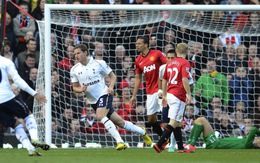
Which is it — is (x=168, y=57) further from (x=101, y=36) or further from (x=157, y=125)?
(x=101, y=36)

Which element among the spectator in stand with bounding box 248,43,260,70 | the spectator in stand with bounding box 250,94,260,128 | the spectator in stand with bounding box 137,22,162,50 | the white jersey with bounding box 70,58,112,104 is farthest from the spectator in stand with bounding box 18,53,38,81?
the spectator in stand with bounding box 250,94,260,128

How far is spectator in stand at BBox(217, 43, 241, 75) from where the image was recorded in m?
18.4

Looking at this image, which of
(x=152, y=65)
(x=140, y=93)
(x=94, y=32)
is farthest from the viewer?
(x=94, y=32)

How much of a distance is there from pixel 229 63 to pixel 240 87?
1.88 feet

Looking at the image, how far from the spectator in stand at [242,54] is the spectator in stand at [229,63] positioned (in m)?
0.07

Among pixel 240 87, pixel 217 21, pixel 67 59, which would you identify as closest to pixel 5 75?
pixel 67 59

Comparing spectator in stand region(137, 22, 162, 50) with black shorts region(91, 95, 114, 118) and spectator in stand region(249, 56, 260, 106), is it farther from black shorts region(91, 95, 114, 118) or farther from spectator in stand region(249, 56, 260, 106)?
black shorts region(91, 95, 114, 118)

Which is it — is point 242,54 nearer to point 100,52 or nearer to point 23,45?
point 100,52

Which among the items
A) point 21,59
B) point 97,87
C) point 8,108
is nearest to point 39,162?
point 8,108

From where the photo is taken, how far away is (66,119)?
59.1 ft

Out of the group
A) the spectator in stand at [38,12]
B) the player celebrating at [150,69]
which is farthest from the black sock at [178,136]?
the spectator in stand at [38,12]

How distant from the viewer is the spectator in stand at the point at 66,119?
17859 millimetres

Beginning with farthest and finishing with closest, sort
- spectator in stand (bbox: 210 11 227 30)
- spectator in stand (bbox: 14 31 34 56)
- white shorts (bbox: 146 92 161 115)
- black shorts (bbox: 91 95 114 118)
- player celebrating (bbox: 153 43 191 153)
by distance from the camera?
spectator in stand (bbox: 14 31 34 56)
spectator in stand (bbox: 210 11 227 30)
white shorts (bbox: 146 92 161 115)
black shorts (bbox: 91 95 114 118)
player celebrating (bbox: 153 43 191 153)

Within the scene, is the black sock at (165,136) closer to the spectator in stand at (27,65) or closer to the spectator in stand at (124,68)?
the spectator in stand at (124,68)
